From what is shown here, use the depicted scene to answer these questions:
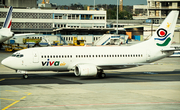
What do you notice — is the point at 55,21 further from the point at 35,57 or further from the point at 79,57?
the point at 35,57

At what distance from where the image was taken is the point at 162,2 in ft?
529

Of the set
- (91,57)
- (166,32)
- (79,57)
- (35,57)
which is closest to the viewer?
(35,57)

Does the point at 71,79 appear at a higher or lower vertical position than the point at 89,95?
lower

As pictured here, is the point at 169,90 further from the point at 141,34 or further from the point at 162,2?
the point at 162,2

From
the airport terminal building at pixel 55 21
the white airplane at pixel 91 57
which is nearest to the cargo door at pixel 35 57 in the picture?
the white airplane at pixel 91 57

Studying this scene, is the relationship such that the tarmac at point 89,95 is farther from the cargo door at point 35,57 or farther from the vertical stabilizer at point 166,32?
the vertical stabilizer at point 166,32

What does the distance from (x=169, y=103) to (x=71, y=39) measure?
93165mm

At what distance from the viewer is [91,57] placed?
39.1m

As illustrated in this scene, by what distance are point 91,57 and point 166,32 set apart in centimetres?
1270

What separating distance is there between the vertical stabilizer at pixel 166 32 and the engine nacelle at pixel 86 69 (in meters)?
11.7

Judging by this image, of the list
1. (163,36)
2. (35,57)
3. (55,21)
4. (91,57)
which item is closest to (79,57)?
(91,57)

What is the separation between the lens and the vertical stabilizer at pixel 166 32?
42.6 m

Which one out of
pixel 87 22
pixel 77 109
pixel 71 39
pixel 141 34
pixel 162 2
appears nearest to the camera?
pixel 77 109

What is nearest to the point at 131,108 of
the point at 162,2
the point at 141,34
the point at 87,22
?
the point at 87,22
